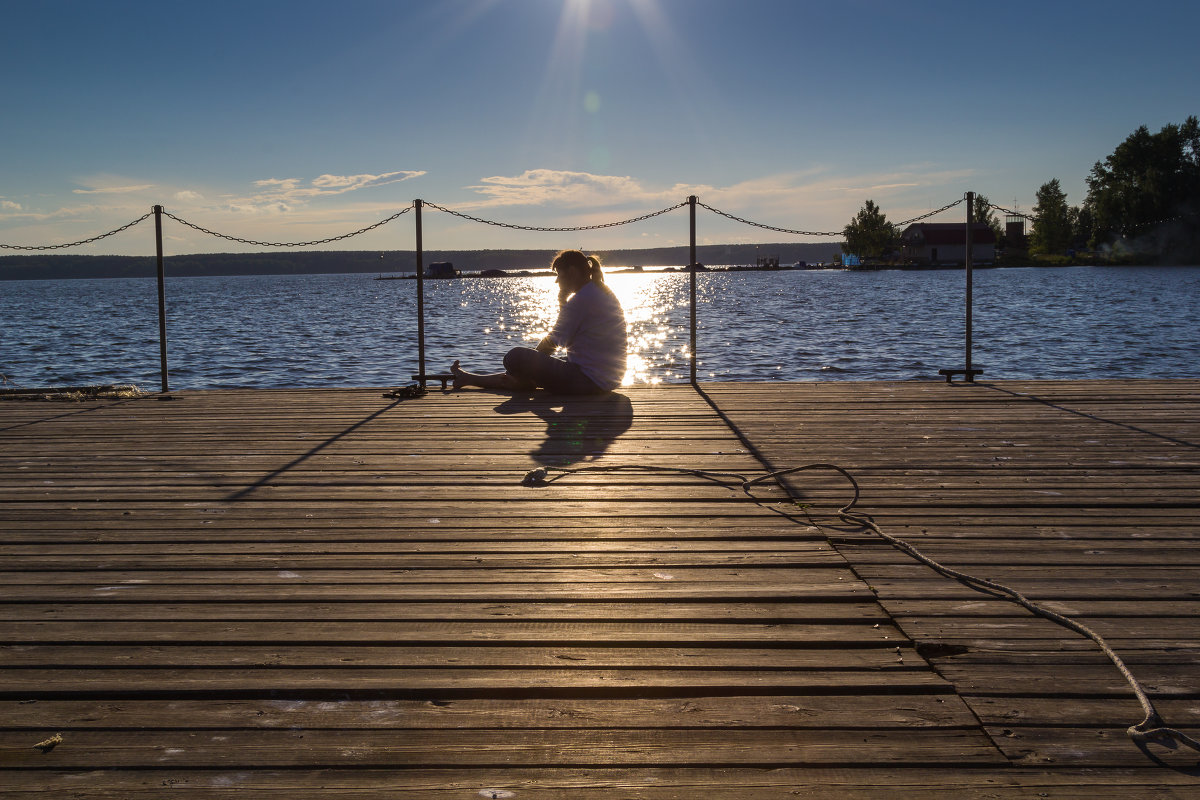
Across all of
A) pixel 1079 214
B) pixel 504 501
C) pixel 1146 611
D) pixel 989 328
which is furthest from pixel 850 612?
pixel 1079 214

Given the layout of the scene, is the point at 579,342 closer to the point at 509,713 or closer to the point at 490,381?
the point at 490,381

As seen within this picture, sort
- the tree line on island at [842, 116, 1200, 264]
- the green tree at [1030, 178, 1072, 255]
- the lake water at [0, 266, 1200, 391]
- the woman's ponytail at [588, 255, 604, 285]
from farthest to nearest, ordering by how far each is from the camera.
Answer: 1. the green tree at [1030, 178, 1072, 255]
2. the tree line on island at [842, 116, 1200, 264]
3. the lake water at [0, 266, 1200, 391]
4. the woman's ponytail at [588, 255, 604, 285]

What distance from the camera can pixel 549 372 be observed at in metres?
8.16

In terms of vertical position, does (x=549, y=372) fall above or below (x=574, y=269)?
below

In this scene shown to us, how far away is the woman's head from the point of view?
7828 mm

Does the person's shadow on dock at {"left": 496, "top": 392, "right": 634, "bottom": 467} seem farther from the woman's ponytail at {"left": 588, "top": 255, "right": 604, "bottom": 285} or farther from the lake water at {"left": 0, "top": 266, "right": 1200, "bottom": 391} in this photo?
the lake water at {"left": 0, "top": 266, "right": 1200, "bottom": 391}

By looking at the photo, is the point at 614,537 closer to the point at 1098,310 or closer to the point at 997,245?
the point at 1098,310

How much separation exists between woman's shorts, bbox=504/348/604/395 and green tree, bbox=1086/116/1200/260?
3665 inches

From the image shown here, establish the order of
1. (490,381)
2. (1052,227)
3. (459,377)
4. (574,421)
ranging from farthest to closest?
1. (1052,227)
2. (459,377)
3. (490,381)
4. (574,421)

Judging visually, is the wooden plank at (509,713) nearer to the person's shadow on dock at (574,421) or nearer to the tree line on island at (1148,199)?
the person's shadow on dock at (574,421)

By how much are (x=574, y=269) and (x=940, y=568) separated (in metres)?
5.18

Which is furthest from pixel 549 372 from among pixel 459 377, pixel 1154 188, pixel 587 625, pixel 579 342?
pixel 1154 188

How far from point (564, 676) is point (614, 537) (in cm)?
132

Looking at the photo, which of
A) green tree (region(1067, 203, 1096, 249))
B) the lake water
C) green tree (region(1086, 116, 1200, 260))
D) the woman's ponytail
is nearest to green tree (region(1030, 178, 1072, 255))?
green tree (region(1067, 203, 1096, 249))
